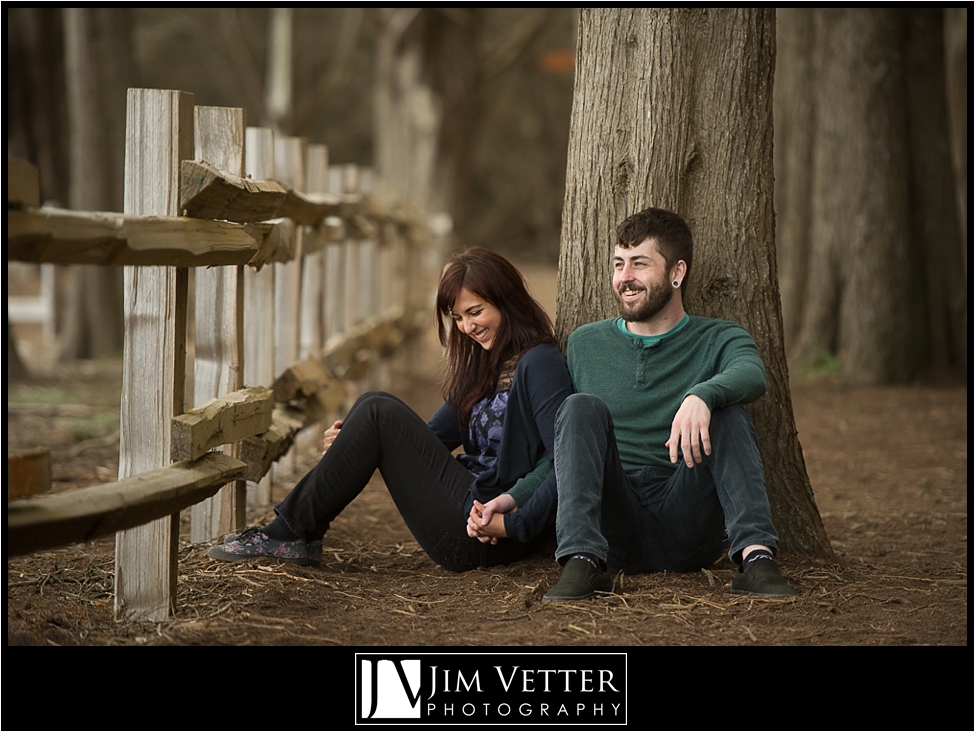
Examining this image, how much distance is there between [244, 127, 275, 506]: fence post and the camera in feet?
15.8

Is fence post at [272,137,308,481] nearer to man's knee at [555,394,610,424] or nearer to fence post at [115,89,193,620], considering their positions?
fence post at [115,89,193,620]

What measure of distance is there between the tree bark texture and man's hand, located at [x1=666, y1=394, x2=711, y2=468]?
18.3 ft

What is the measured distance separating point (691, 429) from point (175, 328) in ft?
5.31

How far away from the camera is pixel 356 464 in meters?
3.49

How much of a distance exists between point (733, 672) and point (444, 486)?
118 centimetres

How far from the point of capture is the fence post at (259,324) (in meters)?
4.80

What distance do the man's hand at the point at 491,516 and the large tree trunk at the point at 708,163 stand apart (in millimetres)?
874

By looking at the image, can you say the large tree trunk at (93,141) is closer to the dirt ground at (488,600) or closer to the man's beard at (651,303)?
the dirt ground at (488,600)

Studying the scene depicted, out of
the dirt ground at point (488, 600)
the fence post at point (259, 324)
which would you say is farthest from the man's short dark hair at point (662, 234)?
the fence post at point (259, 324)

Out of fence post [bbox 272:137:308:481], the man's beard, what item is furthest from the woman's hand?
fence post [bbox 272:137:308:481]

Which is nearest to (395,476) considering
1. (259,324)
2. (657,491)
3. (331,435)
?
(331,435)

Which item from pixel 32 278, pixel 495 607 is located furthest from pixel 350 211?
pixel 32 278

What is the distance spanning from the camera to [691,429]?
3082 mm

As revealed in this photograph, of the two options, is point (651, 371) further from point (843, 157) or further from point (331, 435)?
point (843, 157)
